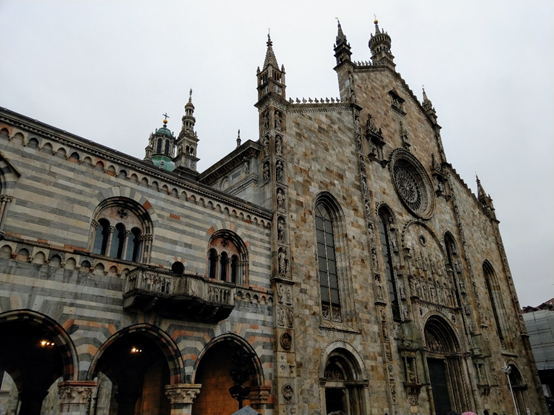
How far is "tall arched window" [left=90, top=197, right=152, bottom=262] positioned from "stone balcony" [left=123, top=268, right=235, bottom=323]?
4.69ft

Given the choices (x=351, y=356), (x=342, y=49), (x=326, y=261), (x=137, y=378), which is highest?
(x=342, y=49)

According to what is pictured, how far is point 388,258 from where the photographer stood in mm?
26938

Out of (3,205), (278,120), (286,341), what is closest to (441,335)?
(286,341)

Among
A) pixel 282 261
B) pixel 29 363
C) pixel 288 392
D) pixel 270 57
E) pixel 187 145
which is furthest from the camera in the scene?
pixel 187 145

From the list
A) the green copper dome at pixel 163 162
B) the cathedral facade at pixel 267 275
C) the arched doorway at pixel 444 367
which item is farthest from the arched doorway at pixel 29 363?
the green copper dome at pixel 163 162

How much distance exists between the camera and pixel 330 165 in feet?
81.6

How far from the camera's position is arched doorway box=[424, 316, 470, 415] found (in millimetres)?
26156

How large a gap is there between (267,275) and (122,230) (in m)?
6.67

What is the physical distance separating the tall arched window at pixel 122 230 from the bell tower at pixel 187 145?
1311 inches

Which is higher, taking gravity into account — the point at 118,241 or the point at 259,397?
the point at 118,241

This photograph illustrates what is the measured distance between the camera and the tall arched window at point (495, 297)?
34359 millimetres

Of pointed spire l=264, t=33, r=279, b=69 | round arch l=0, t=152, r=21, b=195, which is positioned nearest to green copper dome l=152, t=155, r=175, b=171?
pointed spire l=264, t=33, r=279, b=69

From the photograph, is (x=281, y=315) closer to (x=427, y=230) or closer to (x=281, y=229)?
(x=281, y=229)

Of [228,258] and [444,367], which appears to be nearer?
[228,258]
